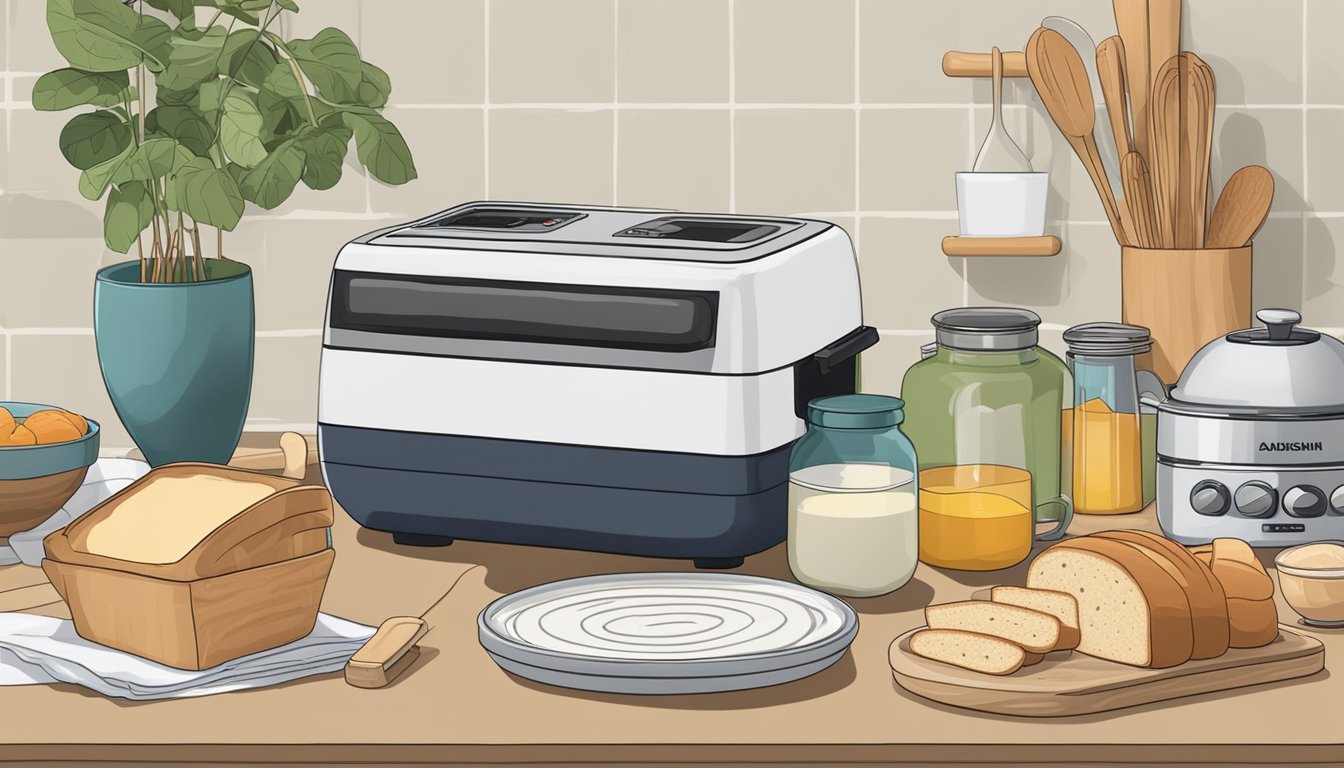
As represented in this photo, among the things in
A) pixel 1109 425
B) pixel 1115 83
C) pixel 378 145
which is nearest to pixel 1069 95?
pixel 1115 83

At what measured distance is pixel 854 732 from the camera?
3.37 ft

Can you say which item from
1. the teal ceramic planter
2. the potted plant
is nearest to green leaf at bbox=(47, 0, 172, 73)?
the potted plant

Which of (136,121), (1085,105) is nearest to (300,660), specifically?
(136,121)

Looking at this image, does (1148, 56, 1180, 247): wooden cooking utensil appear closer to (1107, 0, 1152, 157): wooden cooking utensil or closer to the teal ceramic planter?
(1107, 0, 1152, 157): wooden cooking utensil

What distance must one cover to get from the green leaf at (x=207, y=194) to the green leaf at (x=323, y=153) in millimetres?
89

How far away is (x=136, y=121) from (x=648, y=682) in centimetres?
90

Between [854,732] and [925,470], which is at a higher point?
[925,470]

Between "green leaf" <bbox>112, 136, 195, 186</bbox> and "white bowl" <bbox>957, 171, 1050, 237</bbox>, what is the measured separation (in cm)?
86

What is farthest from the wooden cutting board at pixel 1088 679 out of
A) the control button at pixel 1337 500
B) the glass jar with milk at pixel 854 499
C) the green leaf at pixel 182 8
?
the green leaf at pixel 182 8

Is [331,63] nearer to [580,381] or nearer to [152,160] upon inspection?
[152,160]

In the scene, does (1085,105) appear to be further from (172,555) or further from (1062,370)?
(172,555)

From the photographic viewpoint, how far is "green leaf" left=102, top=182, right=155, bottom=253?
153 centimetres

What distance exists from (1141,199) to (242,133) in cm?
97

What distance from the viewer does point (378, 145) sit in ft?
5.12
